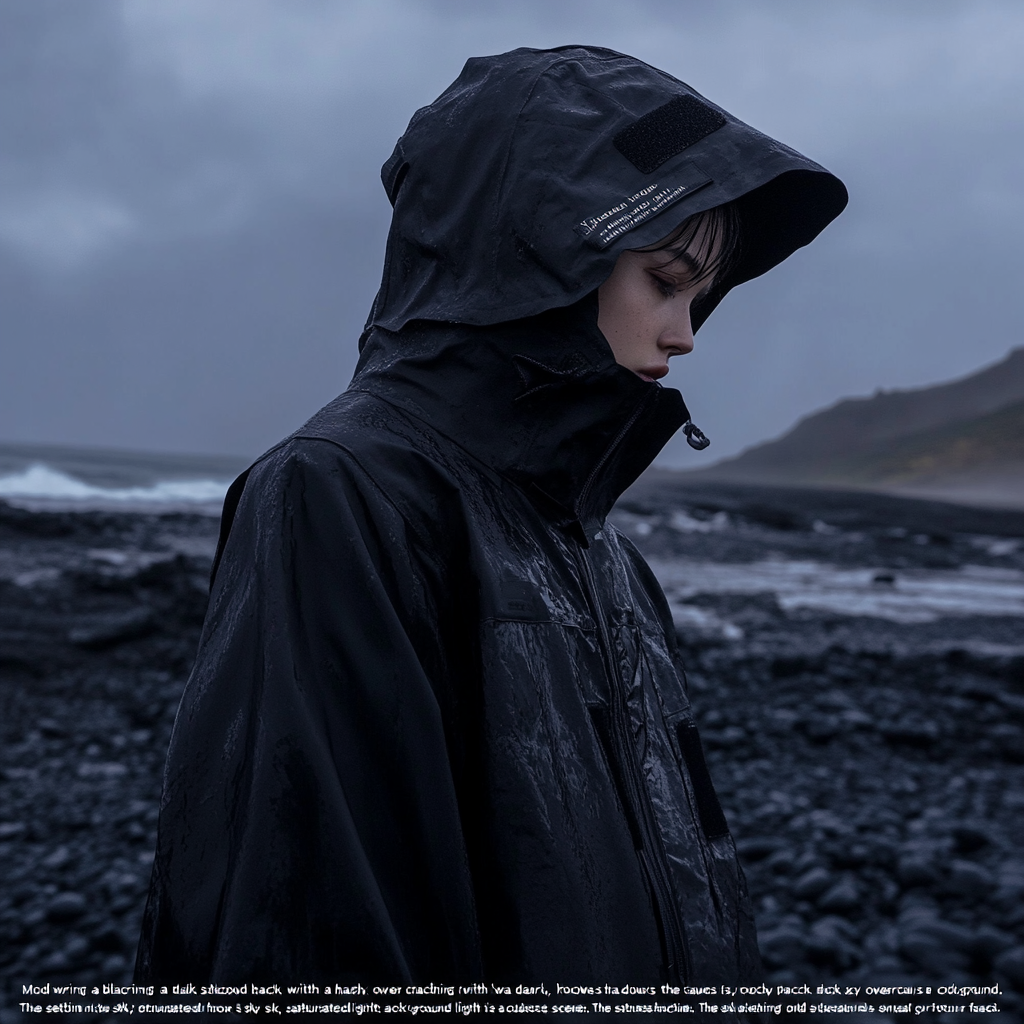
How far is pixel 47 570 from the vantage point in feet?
49.4

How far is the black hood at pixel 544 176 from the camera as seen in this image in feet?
6.17

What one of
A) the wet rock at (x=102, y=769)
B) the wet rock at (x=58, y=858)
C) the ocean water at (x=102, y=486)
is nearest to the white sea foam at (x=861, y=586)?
the wet rock at (x=102, y=769)

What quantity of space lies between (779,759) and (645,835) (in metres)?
6.64

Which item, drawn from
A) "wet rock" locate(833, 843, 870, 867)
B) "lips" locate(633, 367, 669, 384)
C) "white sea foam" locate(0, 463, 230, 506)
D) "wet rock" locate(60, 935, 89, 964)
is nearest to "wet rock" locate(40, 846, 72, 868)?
"wet rock" locate(60, 935, 89, 964)

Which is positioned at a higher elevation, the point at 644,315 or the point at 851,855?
the point at 644,315

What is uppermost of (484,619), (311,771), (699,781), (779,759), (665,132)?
(665,132)

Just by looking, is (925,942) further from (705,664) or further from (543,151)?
(705,664)

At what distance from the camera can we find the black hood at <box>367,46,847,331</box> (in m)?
1.88

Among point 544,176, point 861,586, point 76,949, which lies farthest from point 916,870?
point 861,586

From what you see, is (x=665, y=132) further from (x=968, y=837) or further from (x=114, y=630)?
(x=114, y=630)

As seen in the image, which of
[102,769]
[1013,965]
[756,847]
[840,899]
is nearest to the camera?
[1013,965]

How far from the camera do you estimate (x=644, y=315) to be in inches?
79.0

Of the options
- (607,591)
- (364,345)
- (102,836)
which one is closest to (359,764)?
(607,591)

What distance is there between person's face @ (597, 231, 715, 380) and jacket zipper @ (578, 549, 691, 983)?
577 mm
